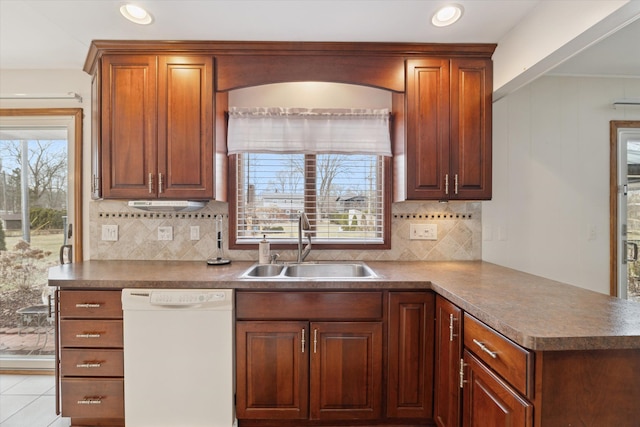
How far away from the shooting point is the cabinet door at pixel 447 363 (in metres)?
1.44

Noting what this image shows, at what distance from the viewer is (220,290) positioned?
5.55 feet

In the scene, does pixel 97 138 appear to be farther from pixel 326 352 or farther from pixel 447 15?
pixel 447 15

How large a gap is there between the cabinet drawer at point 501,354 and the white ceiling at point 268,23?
170cm

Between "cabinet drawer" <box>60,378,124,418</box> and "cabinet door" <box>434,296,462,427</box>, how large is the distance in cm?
→ 178

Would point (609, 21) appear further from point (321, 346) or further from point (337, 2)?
point (321, 346)

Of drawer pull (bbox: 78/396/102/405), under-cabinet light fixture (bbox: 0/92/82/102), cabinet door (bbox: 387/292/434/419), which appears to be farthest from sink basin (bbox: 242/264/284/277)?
under-cabinet light fixture (bbox: 0/92/82/102)

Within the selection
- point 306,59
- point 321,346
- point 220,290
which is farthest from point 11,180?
point 321,346

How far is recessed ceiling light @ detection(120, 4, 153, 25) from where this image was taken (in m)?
1.70

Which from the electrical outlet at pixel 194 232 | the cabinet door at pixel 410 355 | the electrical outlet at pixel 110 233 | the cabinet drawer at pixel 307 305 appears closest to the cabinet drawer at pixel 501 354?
the cabinet door at pixel 410 355

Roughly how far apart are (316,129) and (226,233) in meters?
1.07

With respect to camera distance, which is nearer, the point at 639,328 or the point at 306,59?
the point at 639,328

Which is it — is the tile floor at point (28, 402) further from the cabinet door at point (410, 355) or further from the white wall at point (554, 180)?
the white wall at point (554, 180)

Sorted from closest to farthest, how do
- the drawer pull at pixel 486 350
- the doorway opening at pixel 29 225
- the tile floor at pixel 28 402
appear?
the drawer pull at pixel 486 350 < the tile floor at pixel 28 402 < the doorway opening at pixel 29 225

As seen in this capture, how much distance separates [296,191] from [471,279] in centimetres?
139
